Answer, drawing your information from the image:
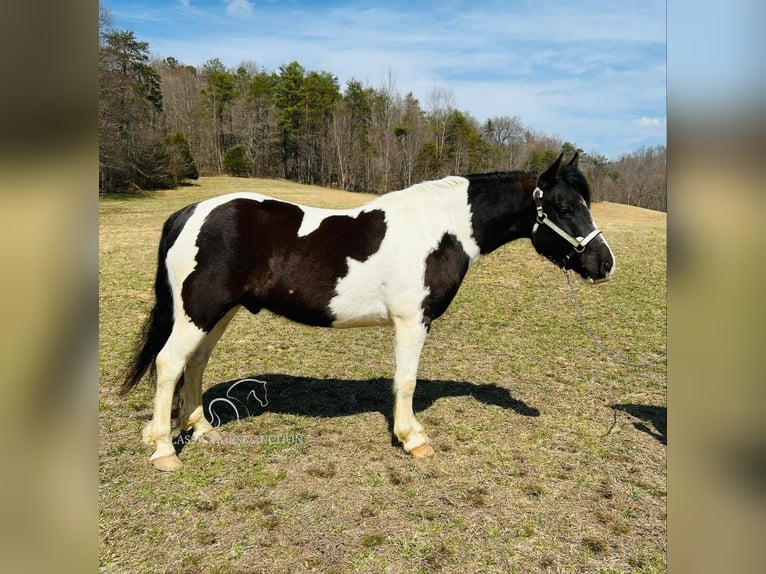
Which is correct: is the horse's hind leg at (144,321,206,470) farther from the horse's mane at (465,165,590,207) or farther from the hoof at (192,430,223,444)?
the horse's mane at (465,165,590,207)

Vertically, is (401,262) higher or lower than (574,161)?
lower

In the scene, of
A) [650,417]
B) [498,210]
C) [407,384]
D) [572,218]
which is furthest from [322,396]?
[650,417]

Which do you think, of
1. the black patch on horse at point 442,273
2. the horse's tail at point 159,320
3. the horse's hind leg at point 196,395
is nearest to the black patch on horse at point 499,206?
the black patch on horse at point 442,273

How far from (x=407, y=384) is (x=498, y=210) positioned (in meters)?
1.74

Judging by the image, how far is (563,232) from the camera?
3867 mm

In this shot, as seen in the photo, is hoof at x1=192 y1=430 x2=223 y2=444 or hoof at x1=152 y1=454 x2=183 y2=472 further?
hoof at x1=192 y1=430 x2=223 y2=444

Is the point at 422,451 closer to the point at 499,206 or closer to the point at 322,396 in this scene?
the point at 322,396

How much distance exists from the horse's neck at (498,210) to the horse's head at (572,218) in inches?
4.4

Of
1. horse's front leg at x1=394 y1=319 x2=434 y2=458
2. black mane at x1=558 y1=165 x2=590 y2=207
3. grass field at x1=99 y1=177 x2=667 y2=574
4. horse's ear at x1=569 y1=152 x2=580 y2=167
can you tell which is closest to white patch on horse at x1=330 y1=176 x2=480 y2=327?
horse's front leg at x1=394 y1=319 x2=434 y2=458

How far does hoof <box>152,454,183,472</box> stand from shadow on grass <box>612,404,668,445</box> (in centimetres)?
424

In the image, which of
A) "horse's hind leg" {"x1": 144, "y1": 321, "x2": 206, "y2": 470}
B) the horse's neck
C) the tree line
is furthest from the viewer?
the tree line

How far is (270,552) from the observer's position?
8.88ft

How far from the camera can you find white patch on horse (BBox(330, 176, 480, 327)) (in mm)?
3754
